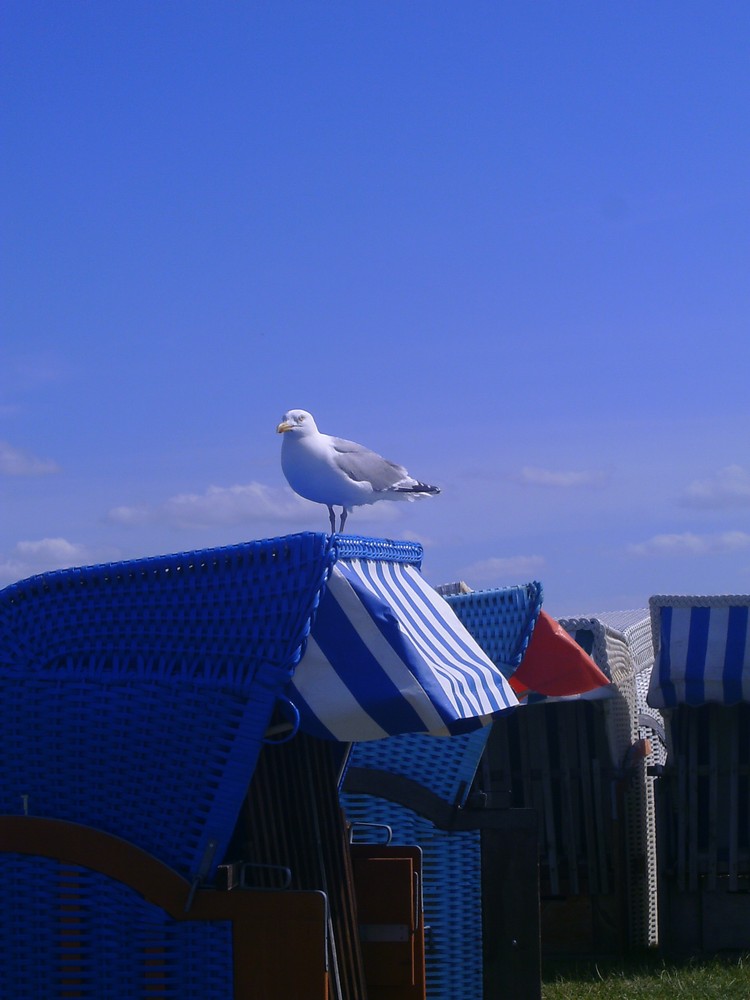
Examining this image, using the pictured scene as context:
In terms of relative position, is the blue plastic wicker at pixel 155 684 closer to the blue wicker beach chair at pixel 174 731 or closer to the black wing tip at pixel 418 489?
the blue wicker beach chair at pixel 174 731

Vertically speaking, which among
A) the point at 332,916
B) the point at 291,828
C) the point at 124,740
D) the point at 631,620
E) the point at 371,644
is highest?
the point at 631,620

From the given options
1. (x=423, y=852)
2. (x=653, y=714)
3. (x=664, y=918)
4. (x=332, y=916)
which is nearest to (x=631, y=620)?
(x=653, y=714)

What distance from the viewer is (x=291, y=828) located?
4574 mm

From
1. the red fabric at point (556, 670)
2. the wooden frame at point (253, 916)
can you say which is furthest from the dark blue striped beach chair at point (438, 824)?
the red fabric at point (556, 670)

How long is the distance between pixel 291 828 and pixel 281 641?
0.74m

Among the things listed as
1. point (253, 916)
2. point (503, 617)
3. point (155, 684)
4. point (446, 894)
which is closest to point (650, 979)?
point (446, 894)

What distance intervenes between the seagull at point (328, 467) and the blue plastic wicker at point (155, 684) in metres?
1.43

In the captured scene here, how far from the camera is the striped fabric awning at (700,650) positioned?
9672 millimetres

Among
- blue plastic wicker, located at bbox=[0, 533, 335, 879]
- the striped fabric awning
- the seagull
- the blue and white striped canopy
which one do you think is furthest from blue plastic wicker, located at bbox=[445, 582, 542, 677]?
the striped fabric awning

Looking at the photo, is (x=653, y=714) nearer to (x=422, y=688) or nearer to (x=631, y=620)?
(x=631, y=620)

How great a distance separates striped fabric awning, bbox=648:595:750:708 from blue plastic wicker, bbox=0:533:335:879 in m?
6.11

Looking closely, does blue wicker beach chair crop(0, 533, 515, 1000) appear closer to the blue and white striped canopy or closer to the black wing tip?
the blue and white striped canopy

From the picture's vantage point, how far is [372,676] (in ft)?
13.9

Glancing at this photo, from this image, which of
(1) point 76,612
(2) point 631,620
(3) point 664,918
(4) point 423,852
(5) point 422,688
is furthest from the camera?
(2) point 631,620
